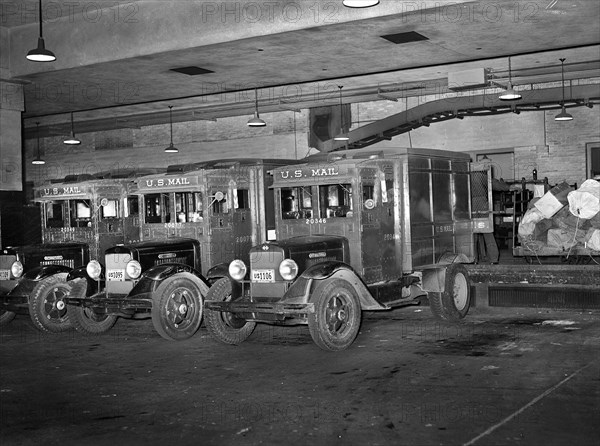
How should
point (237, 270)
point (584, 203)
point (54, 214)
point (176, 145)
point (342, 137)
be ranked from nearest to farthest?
point (237, 270)
point (584, 203)
point (54, 214)
point (342, 137)
point (176, 145)

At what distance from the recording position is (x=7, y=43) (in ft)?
48.5

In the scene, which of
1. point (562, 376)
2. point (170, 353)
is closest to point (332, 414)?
point (562, 376)

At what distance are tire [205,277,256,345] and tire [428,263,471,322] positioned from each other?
2998mm

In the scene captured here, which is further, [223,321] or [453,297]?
[453,297]

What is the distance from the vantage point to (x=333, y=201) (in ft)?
32.9

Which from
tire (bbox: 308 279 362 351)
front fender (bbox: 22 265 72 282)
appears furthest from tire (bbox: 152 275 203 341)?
front fender (bbox: 22 265 72 282)

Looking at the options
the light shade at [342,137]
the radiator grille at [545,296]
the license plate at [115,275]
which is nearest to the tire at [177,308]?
the license plate at [115,275]

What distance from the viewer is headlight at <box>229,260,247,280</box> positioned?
9.41 meters

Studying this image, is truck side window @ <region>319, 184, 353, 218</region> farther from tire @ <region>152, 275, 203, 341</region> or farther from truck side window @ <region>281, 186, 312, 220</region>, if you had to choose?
tire @ <region>152, 275, 203, 341</region>

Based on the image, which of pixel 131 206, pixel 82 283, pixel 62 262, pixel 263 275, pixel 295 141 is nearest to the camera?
pixel 263 275

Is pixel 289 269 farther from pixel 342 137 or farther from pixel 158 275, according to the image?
pixel 342 137

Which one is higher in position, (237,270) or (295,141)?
(295,141)

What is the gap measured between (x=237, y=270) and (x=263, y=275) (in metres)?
0.44

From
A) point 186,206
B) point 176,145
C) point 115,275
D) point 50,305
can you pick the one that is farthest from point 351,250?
point 176,145
